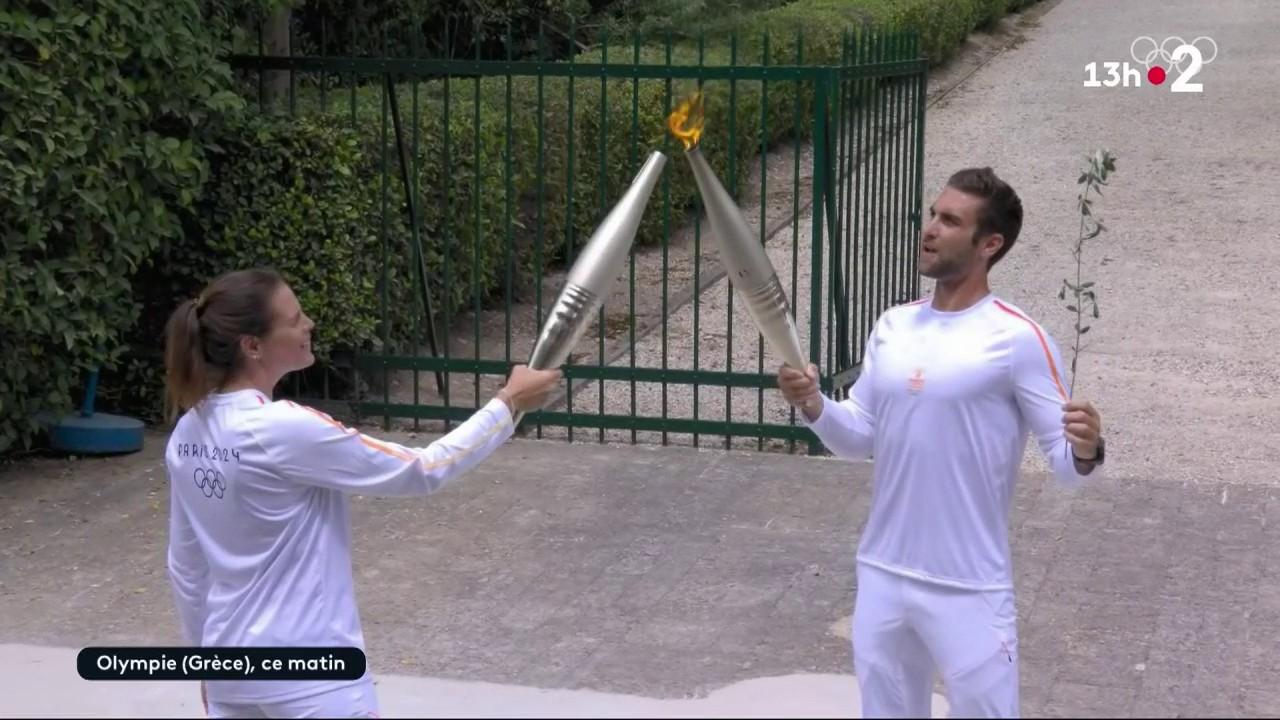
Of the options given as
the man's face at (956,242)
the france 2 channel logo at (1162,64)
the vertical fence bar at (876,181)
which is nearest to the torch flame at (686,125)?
the man's face at (956,242)

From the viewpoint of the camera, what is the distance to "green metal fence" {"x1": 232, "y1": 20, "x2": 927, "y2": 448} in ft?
27.0

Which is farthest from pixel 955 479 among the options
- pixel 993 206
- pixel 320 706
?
pixel 320 706

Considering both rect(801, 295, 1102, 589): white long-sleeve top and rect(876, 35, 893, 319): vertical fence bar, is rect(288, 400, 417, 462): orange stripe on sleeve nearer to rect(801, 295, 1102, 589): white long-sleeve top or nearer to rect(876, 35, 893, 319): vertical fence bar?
rect(801, 295, 1102, 589): white long-sleeve top

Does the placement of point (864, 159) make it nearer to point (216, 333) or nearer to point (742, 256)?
point (742, 256)

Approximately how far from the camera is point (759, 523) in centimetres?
716

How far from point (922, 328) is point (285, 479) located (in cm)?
146

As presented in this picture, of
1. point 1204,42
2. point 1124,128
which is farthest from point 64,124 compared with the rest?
point 1204,42

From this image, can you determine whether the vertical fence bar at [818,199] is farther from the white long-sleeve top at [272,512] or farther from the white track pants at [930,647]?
the white long-sleeve top at [272,512]

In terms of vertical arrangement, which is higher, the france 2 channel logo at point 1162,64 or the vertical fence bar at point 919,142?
the france 2 channel logo at point 1162,64

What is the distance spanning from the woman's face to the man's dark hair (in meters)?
1.52

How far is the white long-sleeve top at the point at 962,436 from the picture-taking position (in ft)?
12.1

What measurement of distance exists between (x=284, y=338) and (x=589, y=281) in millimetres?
689

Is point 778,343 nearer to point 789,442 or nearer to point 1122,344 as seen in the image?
point 789,442
